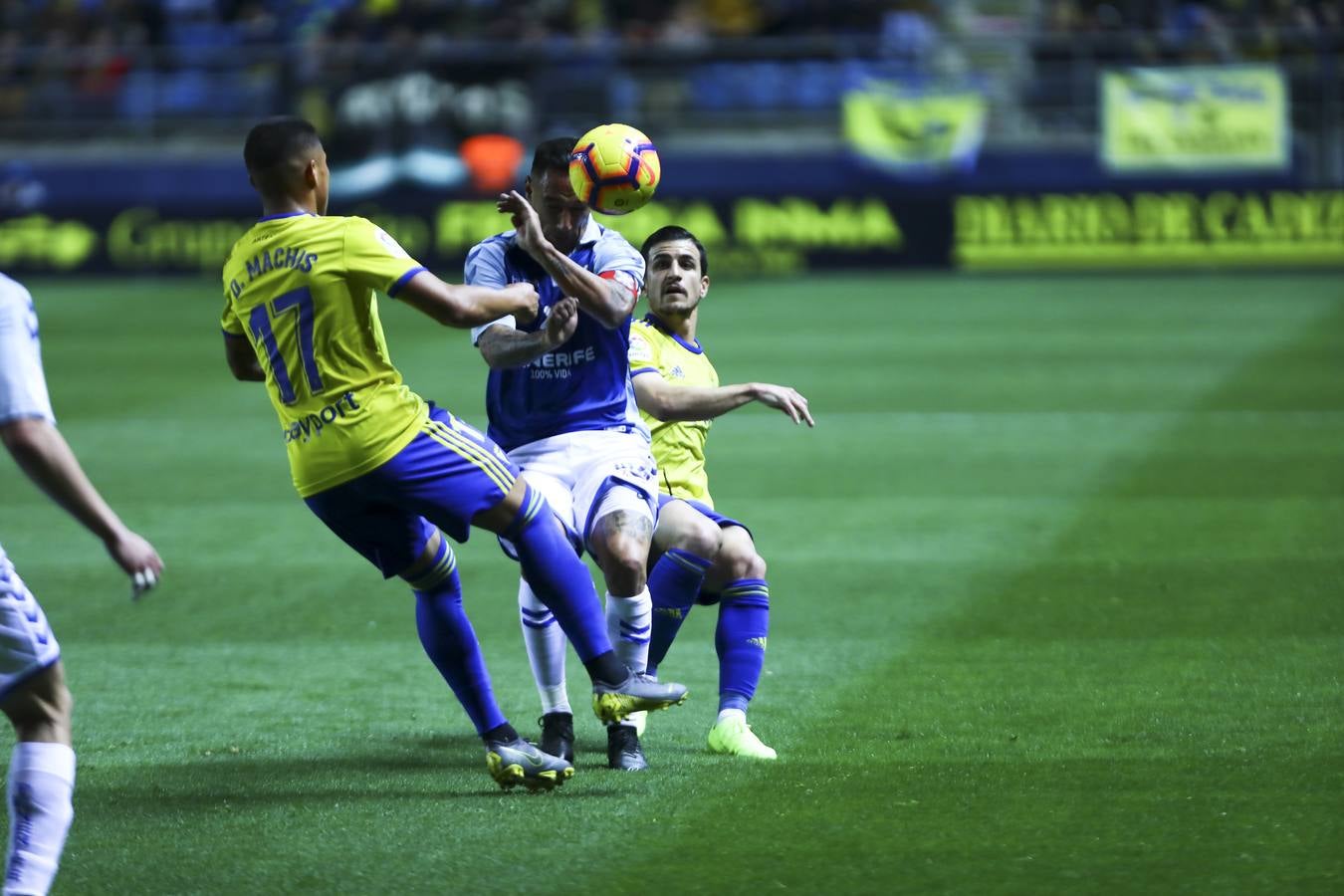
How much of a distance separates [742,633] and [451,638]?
3.56ft

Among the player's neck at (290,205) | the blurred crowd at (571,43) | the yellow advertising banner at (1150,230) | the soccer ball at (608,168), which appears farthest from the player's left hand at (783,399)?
the blurred crowd at (571,43)

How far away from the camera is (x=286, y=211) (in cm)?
527

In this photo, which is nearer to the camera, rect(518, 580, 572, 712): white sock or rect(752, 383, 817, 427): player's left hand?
rect(752, 383, 817, 427): player's left hand

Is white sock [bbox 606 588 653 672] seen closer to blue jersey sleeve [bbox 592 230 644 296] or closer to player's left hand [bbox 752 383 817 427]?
player's left hand [bbox 752 383 817 427]

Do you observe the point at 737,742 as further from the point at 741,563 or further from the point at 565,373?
the point at 565,373

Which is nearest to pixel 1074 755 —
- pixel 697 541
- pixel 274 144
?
pixel 697 541

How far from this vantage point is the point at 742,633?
6164 millimetres

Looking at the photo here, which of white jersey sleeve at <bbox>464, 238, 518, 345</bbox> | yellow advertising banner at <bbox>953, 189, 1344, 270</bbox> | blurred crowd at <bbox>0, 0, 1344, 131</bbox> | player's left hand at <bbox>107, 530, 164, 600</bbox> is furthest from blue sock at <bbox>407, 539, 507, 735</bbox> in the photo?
blurred crowd at <bbox>0, 0, 1344, 131</bbox>

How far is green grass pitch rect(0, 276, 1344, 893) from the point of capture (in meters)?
4.86

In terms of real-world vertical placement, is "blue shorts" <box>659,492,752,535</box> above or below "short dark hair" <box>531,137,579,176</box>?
below

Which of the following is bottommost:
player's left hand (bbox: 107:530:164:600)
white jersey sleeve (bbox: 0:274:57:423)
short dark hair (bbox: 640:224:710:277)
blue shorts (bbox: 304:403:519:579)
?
blue shorts (bbox: 304:403:519:579)

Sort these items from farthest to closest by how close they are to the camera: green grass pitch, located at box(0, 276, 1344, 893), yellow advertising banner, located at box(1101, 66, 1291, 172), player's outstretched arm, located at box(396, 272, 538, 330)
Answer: yellow advertising banner, located at box(1101, 66, 1291, 172), player's outstretched arm, located at box(396, 272, 538, 330), green grass pitch, located at box(0, 276, 1344, 893)

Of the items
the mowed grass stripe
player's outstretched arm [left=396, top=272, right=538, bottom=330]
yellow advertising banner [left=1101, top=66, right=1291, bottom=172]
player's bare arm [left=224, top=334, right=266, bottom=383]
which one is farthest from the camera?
yellow advertising banner [left=1101, top=66, right=1291, bottom=172]

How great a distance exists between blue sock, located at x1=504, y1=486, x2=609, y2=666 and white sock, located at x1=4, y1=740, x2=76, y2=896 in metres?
1.55
